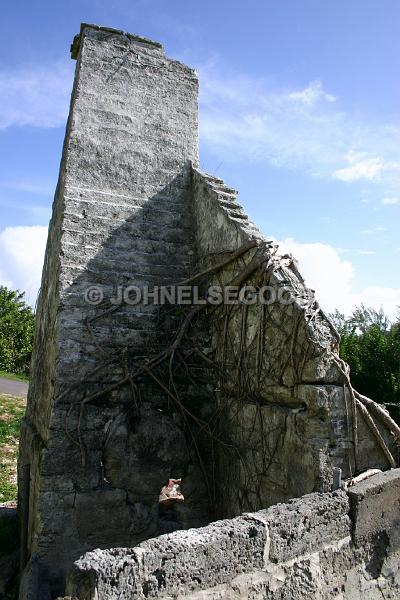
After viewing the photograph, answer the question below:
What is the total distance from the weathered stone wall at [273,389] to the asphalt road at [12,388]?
13234mm

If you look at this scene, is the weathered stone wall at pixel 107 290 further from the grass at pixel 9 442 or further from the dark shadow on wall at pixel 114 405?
the grass at pixel 9 442

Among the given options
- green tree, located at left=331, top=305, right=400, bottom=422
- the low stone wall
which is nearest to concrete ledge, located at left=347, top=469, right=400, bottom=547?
the low stone wall

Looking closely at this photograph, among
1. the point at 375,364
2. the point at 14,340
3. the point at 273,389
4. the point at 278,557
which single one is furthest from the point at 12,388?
the point at 278,557

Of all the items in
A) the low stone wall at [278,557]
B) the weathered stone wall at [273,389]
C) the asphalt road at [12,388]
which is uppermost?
the weathered stone wall at [273,389]

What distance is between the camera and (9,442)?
10336 mm

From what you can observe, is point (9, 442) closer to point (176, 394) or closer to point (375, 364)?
point (176, 394)

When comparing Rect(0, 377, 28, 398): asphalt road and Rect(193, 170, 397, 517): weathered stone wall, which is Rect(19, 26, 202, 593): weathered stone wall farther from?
Rect(0, 377, 28, 398): asphalt road

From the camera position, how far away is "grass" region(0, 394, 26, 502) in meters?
7.89

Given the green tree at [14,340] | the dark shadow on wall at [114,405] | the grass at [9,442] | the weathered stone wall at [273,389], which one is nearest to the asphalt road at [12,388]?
the grass at [9,442]

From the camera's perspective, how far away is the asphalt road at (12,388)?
1647cm

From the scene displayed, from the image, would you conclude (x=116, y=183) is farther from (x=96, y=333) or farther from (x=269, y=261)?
(x=269, y=261)

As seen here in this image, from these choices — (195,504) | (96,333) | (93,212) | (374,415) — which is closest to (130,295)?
(96,333)

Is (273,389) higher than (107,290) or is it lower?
lower

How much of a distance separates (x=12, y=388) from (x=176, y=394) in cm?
1493
